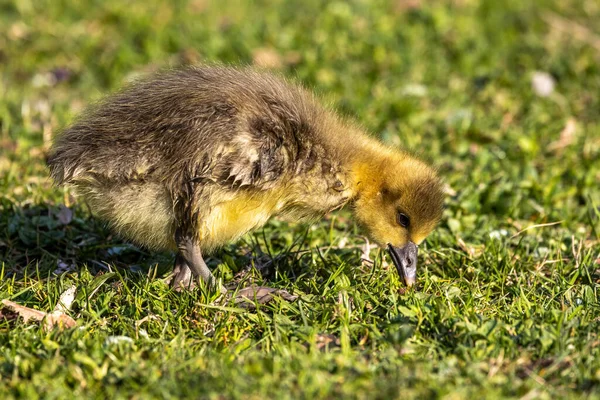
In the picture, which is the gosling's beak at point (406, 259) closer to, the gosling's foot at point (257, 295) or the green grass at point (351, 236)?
the green grass at point (351, 236)

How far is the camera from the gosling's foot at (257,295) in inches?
161

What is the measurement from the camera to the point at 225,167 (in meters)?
3.87

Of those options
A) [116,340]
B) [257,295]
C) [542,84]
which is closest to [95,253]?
[257,295]

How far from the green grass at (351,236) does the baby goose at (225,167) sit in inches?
11.1

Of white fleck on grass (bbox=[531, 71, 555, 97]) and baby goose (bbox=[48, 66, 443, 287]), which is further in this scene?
white fleck on grass (bbox=[531, 71, 555, 97])

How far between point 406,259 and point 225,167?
1.06 m

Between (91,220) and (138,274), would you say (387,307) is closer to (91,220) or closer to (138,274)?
(138,274)

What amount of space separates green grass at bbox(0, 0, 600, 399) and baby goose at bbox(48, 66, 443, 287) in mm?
281

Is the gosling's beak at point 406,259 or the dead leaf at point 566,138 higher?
the dead leaf at point 566,138

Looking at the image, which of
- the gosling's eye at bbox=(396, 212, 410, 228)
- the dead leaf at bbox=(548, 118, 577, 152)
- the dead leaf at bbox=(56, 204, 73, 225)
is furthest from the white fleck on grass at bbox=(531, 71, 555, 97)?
the dead leaf at bbox=(56, 204, 73, 225)

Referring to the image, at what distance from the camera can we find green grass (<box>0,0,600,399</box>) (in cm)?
342

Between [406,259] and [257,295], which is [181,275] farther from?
[406,259]

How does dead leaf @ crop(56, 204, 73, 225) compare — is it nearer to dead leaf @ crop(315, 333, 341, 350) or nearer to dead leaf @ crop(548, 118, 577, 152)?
dead leaf @ crop(315, 333, 341, 350)

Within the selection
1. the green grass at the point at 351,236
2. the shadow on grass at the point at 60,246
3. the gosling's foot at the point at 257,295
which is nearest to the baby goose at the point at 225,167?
the gosling's foot at the point at 257,295
